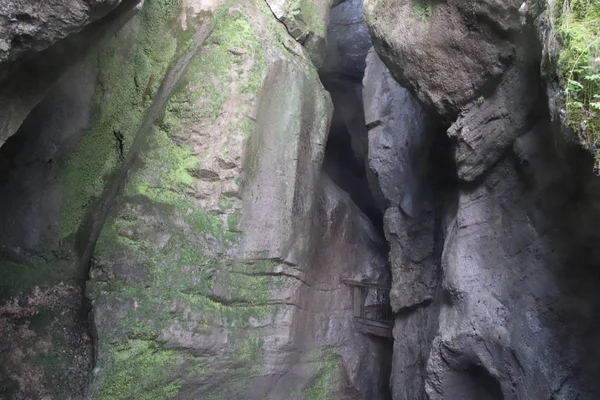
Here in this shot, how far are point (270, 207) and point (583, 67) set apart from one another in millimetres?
4945

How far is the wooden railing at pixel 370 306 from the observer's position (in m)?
9.55

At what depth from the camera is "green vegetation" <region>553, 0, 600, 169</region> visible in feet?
11.2

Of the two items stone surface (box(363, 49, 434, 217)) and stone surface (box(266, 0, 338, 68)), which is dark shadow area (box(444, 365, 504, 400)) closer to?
stone surface (box(363, 49, 434, 217))

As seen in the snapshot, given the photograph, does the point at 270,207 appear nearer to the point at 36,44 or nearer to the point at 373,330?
the point at 373,330

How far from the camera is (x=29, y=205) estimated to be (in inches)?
263

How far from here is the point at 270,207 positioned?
7688 mm

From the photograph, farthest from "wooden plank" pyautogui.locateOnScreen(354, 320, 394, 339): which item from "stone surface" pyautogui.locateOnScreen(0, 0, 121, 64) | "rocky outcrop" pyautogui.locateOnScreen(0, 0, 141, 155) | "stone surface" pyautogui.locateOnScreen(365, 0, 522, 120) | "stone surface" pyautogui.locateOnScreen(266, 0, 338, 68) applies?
"stone surface" pyautogui.locateOnScreen(0, 0, 121, 64)

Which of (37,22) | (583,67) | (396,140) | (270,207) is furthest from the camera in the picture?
(396,140)

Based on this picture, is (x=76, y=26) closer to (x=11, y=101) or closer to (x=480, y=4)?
(x=11, y=101)

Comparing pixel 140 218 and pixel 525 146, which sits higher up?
pixel 525 146

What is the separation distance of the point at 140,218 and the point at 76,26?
2995 millimetres

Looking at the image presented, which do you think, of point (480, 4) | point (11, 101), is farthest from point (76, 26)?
point (480, 4)

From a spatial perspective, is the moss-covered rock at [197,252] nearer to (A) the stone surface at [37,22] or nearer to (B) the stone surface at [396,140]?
(B) the stone surface at [396,140]

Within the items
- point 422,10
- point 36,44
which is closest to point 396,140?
point 422,10
